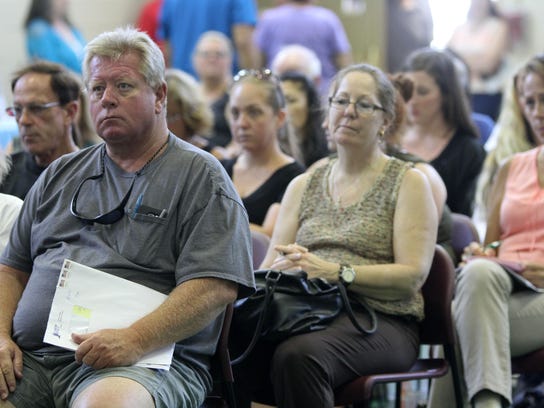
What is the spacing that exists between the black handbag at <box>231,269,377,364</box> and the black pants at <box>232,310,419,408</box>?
30 mm

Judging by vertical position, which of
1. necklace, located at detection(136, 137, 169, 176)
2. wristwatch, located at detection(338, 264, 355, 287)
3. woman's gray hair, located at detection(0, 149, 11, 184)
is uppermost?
necklace, located at detection(136, 137, 169, 176)

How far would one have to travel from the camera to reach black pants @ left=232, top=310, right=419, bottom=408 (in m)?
2.70

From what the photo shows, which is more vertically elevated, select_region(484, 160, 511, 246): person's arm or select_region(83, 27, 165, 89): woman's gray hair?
select_region(83, 27, 165, 89): woman's gray hair

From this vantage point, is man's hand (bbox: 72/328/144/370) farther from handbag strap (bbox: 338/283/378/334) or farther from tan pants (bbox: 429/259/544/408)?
tan pants (bbox: 429/259/544/408)

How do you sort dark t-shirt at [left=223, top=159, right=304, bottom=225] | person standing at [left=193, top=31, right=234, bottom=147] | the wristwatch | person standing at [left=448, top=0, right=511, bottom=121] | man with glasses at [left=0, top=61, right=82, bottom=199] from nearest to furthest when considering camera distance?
the wristwatch
man with glasses at [left=0, top=61, right=82, bottom=199]
dark t-shirt at [left=223, top=159, right=304, bottom=225]
person standing at [left=193, top=31, right=234, bottom=147]
person standing at [left=448, top=0, right=511, bottom=121]

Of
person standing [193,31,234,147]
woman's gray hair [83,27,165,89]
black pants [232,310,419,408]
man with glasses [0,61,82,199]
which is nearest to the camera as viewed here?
woman's gray hair [83,27,165,89]

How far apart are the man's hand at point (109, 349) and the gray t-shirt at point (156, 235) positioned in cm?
15

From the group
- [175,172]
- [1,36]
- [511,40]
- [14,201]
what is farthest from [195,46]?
[175,172]

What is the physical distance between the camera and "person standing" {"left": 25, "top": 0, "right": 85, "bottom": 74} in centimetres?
639

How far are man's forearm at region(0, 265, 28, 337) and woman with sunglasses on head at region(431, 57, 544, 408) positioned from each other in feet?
4.64

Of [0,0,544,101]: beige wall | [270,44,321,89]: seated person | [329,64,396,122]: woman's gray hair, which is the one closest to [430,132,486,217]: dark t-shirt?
[329,64,396,122]: woman's gray hair

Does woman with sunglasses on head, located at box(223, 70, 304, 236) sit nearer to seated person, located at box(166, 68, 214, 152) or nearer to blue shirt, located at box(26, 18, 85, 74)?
seated person, located at box(166, 68, 214, 152)

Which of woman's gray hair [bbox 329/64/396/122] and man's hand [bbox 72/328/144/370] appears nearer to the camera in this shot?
man's hand [bbox 72/328/144/370]

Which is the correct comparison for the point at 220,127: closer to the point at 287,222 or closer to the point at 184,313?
the point at 287,222
